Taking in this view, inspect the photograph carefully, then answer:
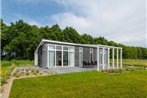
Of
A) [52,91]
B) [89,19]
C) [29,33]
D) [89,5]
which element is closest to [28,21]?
[29,33]

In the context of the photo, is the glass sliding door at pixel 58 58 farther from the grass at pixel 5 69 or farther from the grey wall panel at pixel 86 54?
the grass at pixel 5 69

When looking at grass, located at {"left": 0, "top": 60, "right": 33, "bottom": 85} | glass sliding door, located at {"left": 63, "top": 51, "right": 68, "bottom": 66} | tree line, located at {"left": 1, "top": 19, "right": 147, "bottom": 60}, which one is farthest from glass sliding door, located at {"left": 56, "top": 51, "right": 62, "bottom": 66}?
tree line, located at {"left": 1, "top": 19, "right": 147, "bottom": 60}

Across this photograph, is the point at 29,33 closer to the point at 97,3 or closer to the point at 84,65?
the point at 84,65

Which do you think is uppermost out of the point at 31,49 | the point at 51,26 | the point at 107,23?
the point at 51,26

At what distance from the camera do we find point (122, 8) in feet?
46.7

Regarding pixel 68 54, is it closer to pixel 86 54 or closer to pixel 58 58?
pixel 58 58

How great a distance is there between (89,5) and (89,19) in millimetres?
5438

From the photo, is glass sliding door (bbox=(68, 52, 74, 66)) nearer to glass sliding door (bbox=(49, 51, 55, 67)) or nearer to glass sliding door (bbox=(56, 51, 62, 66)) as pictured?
glass sliding door (bbox=(56, 51, 62, 66))

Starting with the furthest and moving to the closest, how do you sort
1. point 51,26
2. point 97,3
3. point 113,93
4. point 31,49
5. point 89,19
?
point 51,26 → point 31,49 → point 89,19 → point 97,3 → point 113,93

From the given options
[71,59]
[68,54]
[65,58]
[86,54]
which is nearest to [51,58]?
[65,58]

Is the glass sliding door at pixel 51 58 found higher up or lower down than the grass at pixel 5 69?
higher up

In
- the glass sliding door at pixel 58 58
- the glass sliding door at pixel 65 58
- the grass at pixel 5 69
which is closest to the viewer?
the grass at pixel 5 69

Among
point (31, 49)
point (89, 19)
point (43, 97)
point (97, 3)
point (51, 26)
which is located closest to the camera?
point (43, 97)

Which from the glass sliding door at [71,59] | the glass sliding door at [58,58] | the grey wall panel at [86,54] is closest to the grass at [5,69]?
the glass sliding door at [58,58]
